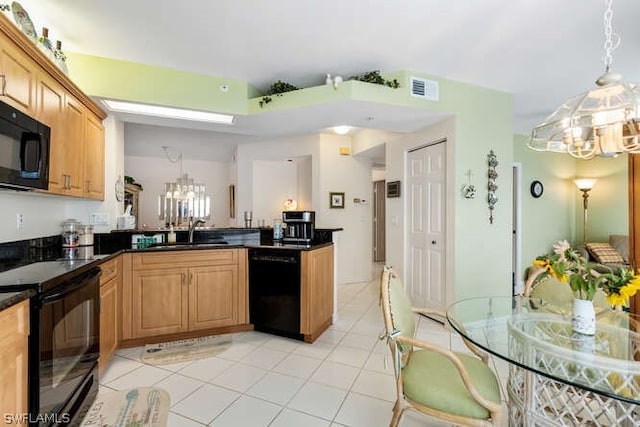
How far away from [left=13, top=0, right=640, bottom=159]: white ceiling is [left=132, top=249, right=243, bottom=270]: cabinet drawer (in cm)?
150

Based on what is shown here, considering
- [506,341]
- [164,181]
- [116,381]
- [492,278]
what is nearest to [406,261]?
[492,278]

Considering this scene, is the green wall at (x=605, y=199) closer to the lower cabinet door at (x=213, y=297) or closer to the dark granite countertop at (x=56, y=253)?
the dark granite countertop at (x=56, y=253)

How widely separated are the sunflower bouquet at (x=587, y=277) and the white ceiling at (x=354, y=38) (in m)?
1.66

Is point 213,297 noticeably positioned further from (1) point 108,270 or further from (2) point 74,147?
(2) point 74,147

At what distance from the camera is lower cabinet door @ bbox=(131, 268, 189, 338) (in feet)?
8.92

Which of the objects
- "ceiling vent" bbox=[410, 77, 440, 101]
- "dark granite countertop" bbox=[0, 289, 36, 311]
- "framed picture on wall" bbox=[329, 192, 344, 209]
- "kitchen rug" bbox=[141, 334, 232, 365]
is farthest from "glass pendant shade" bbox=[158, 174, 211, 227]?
"dark granite countertop" bbox=[0, 289, 36, 311]

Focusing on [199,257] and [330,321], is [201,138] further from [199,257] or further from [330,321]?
[330,321]

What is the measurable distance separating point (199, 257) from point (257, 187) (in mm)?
2881

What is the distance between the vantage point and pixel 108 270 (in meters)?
2.33

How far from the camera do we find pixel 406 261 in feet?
13.1

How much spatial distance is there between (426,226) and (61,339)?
3.42 meters

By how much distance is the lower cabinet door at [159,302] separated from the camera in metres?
2.72

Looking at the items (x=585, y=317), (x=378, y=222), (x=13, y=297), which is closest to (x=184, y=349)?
(x=13, y=297)

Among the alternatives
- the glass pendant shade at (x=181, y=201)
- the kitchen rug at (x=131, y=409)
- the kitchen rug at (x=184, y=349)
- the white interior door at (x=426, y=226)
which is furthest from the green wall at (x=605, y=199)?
the glass pendant shade at (x=181, y=201)
